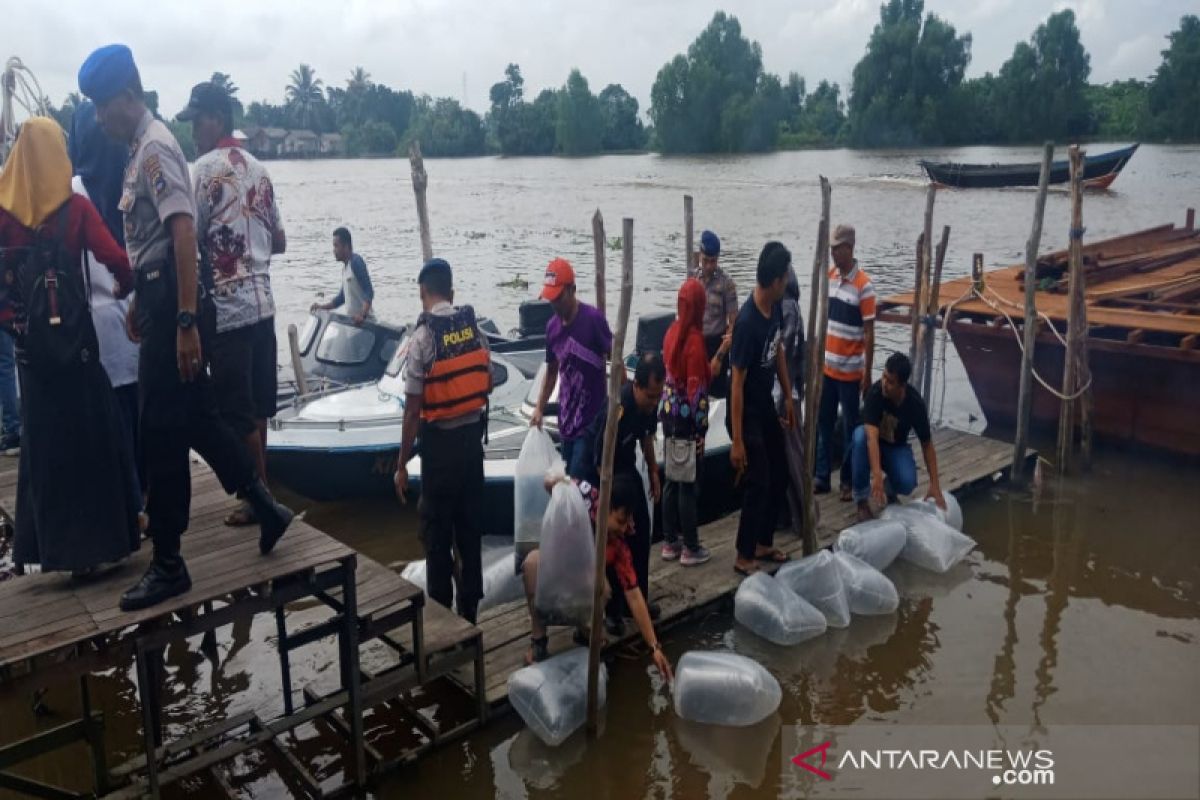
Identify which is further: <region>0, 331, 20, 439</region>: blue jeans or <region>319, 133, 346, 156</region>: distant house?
<region>319, 133, 346, 156</region>: distant house

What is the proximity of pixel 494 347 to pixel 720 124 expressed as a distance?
189 ft

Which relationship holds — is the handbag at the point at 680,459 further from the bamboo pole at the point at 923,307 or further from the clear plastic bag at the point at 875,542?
the bamboo pole at the point at 923,307

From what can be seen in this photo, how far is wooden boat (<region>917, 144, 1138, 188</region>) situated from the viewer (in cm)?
2948

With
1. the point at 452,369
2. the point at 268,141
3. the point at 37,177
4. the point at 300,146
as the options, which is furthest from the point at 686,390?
the point at 300,146

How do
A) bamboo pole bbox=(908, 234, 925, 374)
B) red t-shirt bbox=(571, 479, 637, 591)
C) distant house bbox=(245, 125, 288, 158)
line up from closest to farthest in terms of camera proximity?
red t-shirt bbox=(571, 479, 637, 591)
bamboo pole bbox=(908, 234, 925, 374)
distant house bbox=(245, 125, 288, 158)

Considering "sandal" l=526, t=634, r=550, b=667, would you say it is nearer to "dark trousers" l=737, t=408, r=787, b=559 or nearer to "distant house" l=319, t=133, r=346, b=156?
"dark trousers" l=737, t=408, r=787, b=559

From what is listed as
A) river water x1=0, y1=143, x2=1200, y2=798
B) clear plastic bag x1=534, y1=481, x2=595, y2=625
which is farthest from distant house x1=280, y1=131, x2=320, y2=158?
clear plastic bag x1=534, y1=481, x2=595, y2=625

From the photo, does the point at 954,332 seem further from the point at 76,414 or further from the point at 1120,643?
the point at 76,414

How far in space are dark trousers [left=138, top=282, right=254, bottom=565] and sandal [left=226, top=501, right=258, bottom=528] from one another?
26.9 inches

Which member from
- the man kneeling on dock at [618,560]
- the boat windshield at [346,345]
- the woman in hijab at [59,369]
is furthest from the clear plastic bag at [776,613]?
the boat windshield at [346,345]

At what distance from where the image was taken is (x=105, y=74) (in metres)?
3.26

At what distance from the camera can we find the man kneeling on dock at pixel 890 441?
20.1ft

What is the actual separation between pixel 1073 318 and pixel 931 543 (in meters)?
2.74

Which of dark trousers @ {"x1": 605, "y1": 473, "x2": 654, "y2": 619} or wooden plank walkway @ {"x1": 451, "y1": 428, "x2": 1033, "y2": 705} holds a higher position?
dark trousers @ {"x1": 605, "y1": 473, "x2": 654, "y2": 619}
